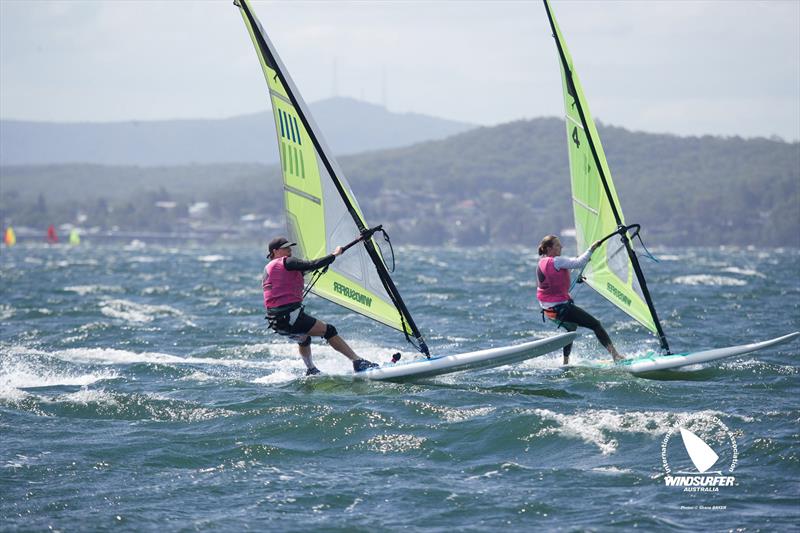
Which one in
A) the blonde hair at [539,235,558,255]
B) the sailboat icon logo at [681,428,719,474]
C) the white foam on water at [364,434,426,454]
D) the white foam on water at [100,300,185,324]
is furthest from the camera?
the white foam on water at [100,300,185,324]

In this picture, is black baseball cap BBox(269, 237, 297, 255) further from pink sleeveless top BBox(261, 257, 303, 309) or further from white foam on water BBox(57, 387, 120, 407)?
white foam on water BBox(57, 387, 120, 407)

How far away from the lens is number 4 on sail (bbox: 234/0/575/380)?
14.2 metres

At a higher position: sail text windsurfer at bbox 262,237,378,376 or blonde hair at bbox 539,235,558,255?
blonde hair at bbox 539,235,558,255

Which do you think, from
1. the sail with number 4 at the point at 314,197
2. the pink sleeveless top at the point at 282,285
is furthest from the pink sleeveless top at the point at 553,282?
the pink sleeveless top at the point at 282,285

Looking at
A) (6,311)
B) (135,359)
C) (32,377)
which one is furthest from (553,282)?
(6,311)

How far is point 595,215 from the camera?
15906 mm

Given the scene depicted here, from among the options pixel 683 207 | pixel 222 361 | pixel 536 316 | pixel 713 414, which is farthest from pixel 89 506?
pixel 683 207

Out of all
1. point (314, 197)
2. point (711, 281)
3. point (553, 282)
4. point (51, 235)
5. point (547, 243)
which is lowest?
point (51, 235)

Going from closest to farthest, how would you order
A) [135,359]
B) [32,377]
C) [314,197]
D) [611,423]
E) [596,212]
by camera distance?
[611,423] < [314,197] < [32,377] < [596,212] < [135,359]

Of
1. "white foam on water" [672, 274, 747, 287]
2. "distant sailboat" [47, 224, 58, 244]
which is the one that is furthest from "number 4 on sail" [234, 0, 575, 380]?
"distant sailboat" [47, 224, 58, 244]

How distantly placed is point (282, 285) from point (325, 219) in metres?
1.03

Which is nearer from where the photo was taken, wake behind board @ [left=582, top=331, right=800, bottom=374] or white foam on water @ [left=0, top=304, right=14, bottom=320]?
wake behind board @ [left=582, top=331, right=800, bottom=374]

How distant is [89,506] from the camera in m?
9.45

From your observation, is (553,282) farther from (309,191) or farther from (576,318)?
(309,191)
